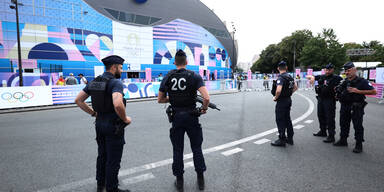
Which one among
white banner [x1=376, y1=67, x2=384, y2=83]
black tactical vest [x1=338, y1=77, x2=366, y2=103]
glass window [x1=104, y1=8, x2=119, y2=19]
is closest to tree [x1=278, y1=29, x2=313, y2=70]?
white banner [x1=376, y1=67, x2=384, y2=83]

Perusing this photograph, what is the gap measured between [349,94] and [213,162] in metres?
3.27

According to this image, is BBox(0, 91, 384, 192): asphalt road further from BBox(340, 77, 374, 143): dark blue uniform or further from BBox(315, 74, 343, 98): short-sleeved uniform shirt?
BBox(315, 74, 343, 98): short-sleeved uniform shirt

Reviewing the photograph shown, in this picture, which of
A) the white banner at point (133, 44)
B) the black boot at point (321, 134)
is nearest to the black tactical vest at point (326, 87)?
the black boot at point (321, 134)

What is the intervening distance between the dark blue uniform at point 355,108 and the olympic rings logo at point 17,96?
1339 centimetres

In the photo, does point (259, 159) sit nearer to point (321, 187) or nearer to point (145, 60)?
point (321, 187)

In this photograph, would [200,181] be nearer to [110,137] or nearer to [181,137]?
[181,137]

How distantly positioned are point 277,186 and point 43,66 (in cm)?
2739

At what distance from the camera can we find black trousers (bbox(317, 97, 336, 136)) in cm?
468

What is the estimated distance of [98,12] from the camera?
2748 centimetres

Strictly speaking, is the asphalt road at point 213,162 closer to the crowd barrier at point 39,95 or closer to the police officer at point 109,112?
the police officer at point 109,112

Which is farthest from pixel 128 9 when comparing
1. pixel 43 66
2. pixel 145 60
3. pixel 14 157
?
pixel 14 157

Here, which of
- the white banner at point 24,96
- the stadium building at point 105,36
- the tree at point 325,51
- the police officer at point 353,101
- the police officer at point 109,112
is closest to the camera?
the police officer at point 109,112

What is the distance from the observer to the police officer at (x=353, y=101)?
13.4ft

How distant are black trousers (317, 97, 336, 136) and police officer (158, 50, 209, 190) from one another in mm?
3600
